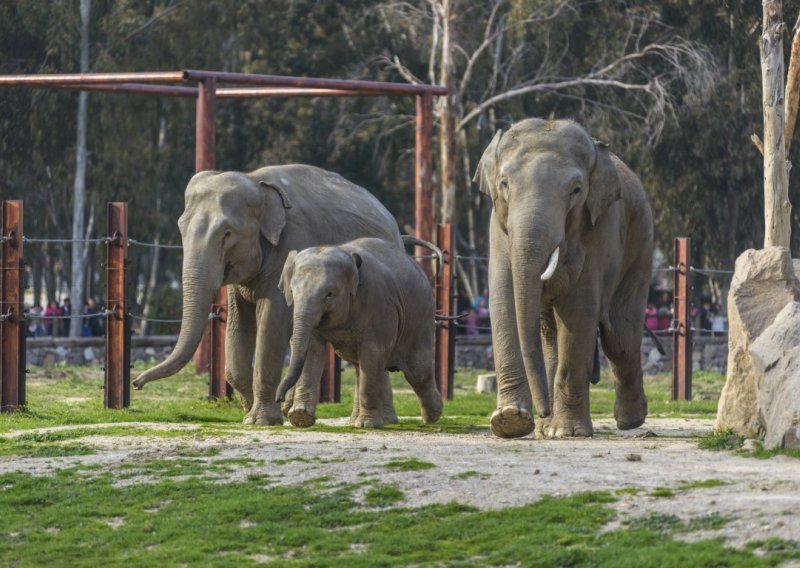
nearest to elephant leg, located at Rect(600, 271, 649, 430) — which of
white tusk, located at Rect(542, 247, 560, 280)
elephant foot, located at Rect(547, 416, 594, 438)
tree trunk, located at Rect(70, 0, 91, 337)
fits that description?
elephant foot, located at Rect(547, 416, 594, 438)


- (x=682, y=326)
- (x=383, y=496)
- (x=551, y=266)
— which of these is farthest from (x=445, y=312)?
(x=383, y=496)

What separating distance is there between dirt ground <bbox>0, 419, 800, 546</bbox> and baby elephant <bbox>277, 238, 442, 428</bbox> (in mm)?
660

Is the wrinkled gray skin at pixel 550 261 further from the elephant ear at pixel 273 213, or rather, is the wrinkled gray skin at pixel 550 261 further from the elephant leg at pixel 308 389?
the elephant ear at pixel 273 213

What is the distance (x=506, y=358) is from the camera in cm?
1284

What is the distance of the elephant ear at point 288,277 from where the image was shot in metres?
13.9

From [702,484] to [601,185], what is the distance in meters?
3.68

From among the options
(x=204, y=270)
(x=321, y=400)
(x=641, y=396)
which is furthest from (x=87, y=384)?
(x=641, y=396)

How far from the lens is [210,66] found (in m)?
40.5

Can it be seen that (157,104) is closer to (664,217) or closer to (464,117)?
(464,117)

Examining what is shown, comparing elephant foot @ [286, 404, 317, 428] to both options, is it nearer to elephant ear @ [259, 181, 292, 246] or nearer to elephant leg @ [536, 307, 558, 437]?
elephant ear @ [259, 181, 292, 246]

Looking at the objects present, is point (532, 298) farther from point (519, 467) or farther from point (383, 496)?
point (383, 496)

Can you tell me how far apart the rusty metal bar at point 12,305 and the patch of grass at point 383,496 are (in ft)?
23.0

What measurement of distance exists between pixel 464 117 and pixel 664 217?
4.63 metres

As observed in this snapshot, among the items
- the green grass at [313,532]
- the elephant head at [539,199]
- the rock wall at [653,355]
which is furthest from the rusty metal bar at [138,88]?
the rock wall at [653,355]
